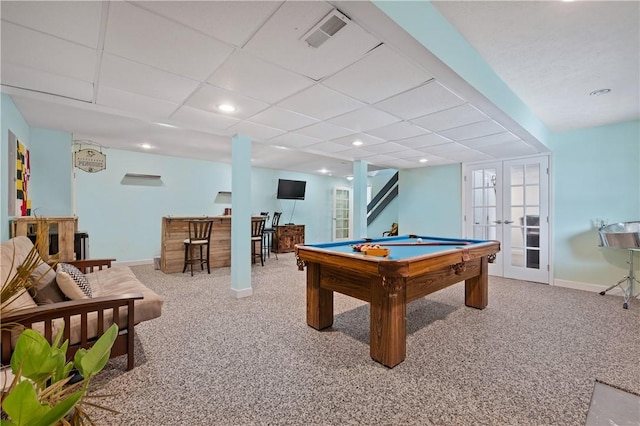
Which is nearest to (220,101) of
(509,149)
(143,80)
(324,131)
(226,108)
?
(226,108)

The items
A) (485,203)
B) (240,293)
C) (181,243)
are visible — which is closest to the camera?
(240,293)

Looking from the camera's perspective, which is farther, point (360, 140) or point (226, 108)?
point (360, 140)

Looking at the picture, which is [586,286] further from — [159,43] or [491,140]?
[159,43]

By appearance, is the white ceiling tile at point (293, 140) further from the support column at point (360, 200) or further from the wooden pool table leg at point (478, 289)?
the wooden pool table leg at point (478, 289)

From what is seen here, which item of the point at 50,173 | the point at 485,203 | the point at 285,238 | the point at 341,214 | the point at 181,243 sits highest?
the point at 50,173

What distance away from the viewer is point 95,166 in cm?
459

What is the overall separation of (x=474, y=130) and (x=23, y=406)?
4132 mm

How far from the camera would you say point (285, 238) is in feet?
25.4

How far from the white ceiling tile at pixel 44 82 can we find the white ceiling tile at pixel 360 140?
9.38ft

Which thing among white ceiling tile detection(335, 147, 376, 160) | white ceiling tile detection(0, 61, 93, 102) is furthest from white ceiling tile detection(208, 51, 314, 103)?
white ceiling tile detection(335, 147, 376, 160)

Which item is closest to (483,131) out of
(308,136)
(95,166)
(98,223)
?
(308,136)

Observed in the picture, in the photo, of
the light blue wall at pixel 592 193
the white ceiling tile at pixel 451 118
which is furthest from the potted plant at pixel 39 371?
the light blue wall at pixel 592 193

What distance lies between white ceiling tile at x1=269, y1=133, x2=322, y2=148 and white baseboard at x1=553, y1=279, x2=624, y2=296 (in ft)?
14.5

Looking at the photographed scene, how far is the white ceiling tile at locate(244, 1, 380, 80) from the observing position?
5.12 ft
